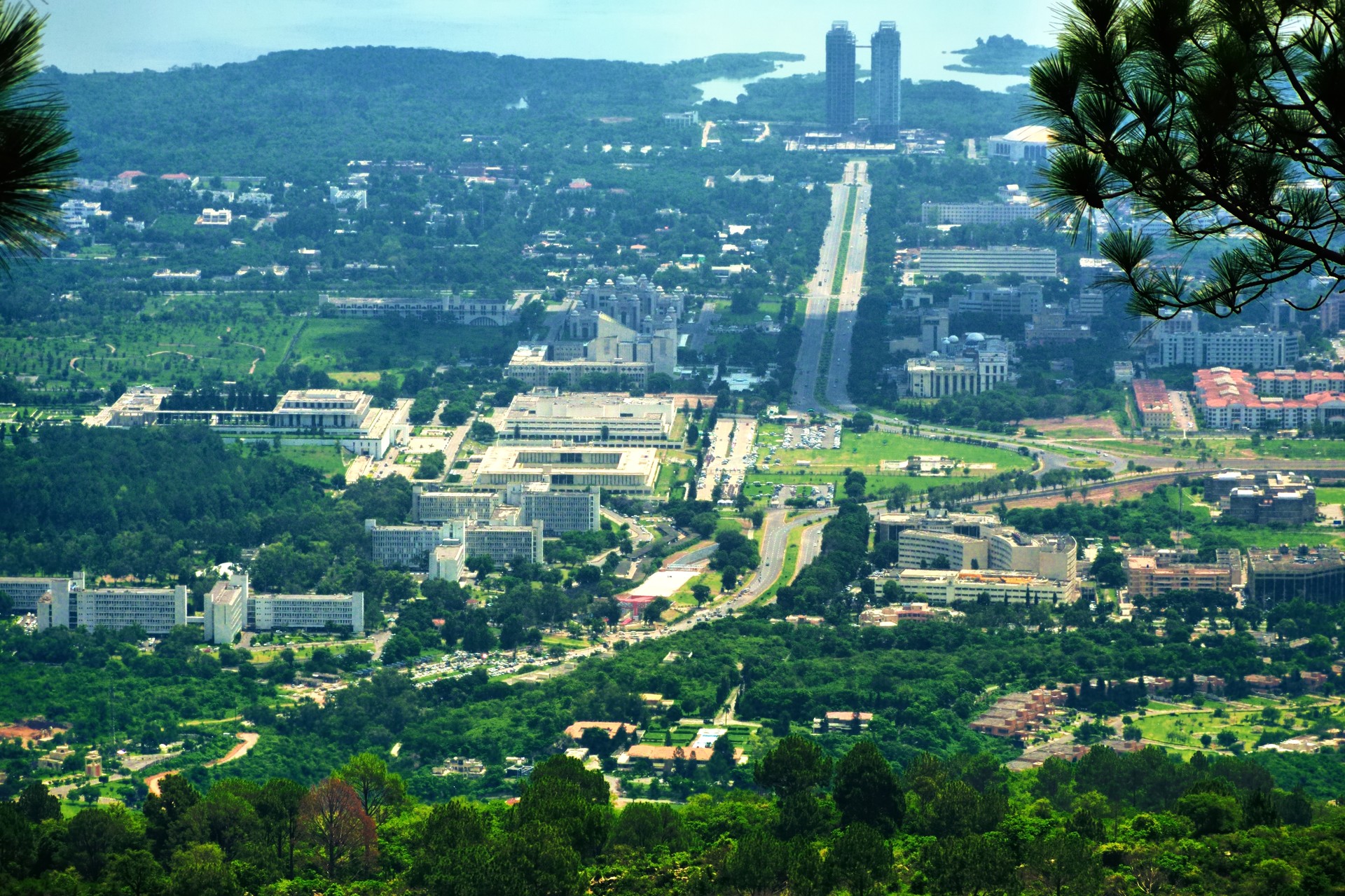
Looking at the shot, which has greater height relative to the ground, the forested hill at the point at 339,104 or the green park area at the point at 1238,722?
the forested hill at the point at 339,104

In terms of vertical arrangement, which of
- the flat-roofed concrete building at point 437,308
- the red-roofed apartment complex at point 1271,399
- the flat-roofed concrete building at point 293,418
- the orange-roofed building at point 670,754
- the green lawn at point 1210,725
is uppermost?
the flat-roofed concrete building at point 437,308

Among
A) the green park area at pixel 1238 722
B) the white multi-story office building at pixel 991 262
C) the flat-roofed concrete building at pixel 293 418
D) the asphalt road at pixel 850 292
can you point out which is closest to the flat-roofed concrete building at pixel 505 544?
the flat-roofed concrete building at pixel 293 418

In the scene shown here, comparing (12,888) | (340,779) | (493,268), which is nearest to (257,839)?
(340,779)

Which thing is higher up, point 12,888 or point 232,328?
A: point 232,328

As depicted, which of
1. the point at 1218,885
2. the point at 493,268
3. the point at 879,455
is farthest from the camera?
the point at 493,268

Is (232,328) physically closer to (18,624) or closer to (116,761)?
(18,624)

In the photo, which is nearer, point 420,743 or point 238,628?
point 420,743

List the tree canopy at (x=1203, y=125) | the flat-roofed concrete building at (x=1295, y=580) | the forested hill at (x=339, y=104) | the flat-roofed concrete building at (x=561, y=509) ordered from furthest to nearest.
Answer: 1. the forested hill at (x=339, y=104)
2. the flat-roofed concrete building at (x=561, y=509)
3. the flat-roofed concrete building at (x=1295, y=580)
4. the tree canopy at (x=1203, y=125)

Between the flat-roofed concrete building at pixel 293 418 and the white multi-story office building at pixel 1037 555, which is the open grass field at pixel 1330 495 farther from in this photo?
the flat-roofed concrete building at pixel 293 418
